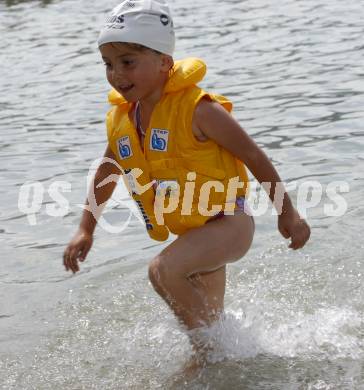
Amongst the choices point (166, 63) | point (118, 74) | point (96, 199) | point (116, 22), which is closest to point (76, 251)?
point (96, 199)

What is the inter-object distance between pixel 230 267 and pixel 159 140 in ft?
5.46

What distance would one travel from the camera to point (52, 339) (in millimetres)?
5461

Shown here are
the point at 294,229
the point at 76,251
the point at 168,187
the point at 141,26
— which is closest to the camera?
the point at 294,229

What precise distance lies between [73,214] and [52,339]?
2219mm

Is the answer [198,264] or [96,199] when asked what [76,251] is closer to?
[96,199]

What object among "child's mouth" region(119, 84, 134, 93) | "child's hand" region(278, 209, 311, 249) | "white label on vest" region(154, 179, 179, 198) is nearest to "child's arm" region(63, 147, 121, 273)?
"white label on vest" region(154, 179, 179, 198)

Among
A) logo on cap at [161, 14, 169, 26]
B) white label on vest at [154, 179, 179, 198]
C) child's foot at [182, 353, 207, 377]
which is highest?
logo on cap at [161, 14, 169, 26]

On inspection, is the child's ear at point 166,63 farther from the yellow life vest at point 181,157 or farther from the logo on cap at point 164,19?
the logo on cap at point 164,19

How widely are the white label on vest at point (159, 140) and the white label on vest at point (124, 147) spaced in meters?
0.14

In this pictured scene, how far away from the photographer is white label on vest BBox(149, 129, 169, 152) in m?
4.82

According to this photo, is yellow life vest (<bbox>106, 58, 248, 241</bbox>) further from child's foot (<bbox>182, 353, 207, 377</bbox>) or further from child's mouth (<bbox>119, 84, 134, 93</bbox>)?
child's foot (<bbox>182, 353, 207, 377</bbox>)

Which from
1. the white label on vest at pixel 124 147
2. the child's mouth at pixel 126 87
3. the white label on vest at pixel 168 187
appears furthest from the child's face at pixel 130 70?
the white label on vest at pixel 168 187

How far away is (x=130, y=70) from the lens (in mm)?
4762

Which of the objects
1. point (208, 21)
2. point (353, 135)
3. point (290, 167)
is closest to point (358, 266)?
point (290, 167)
